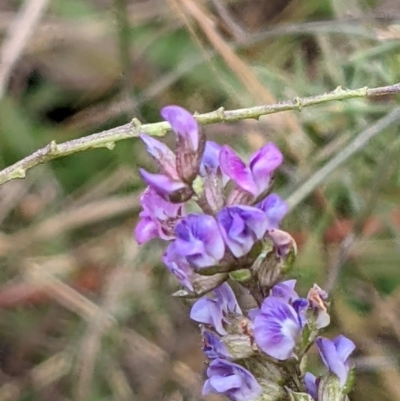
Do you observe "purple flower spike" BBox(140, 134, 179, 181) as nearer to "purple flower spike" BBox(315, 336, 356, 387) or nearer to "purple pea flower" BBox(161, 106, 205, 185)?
"purple pea flower" BBox(161, 106, 205, 185)

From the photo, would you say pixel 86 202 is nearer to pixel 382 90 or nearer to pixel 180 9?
pixel 180 9

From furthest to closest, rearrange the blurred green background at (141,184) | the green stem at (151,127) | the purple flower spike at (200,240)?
the blurred green background at (141,184), the green stem at (151,127), the purple flower spike at (200,240)

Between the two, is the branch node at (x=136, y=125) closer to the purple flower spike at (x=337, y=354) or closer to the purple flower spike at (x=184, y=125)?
the purple flower spike at (x=184, y=125)

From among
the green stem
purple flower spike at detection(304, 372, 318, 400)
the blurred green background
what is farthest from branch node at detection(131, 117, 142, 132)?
the blurred green background

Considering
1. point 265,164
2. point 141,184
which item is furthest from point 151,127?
point 141,184

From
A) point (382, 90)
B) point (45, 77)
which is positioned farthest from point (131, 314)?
point (382, 90)

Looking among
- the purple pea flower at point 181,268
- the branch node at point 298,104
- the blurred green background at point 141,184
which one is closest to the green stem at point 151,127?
the branch node at point 298,104
